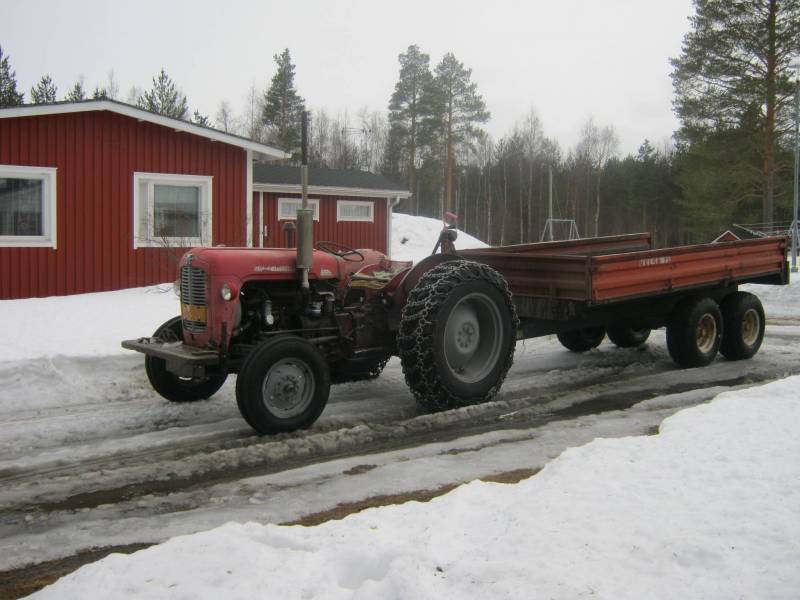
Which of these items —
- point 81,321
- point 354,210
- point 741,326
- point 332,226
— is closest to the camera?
point 741,326

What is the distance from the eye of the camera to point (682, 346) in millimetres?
8984

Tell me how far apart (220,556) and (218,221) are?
13.1 metres

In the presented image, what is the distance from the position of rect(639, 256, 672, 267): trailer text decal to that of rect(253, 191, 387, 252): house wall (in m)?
12.6

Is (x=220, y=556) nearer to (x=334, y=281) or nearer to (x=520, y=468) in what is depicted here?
(x=520, y=468)

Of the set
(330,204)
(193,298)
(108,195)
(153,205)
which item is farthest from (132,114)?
(193,298)

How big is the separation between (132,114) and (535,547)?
43.3ft

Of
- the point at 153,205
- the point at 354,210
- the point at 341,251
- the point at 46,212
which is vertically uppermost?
the point at 354,210

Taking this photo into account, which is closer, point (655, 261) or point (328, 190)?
point (655, 261)

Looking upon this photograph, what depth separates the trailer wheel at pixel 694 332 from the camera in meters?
8.95

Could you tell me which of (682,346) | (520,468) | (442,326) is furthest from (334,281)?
(682,346)

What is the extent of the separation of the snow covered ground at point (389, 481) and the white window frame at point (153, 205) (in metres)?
5.97

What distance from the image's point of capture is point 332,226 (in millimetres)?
22031

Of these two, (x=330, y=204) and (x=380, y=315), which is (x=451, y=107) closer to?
(x=330, y=204)

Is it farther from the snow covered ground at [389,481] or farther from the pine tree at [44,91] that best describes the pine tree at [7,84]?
the snow covered ground at [389,481]
